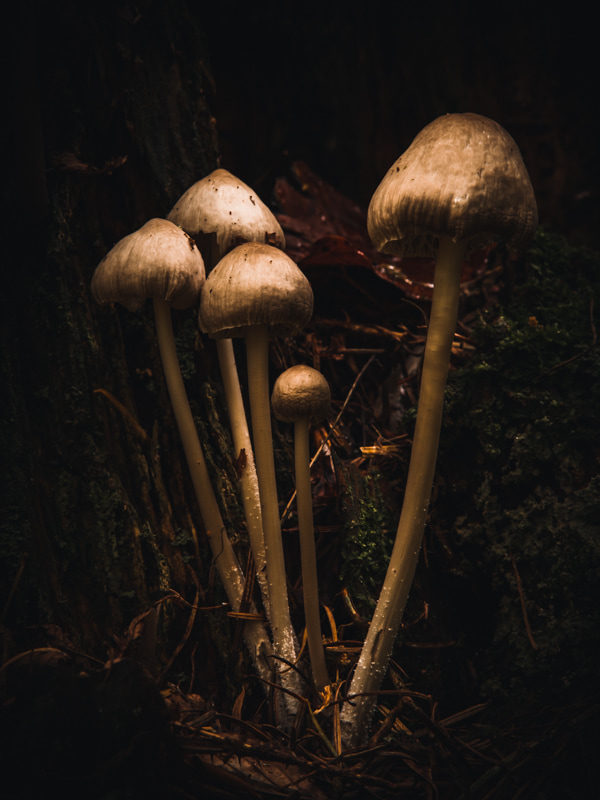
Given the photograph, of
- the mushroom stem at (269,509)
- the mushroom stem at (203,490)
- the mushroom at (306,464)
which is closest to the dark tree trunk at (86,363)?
the mushroom stem at (203,490)

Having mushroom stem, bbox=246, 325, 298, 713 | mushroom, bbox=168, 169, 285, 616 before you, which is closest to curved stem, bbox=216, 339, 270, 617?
mushroom, bbox=168, 169, 285, 616

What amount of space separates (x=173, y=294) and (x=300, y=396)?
581mm

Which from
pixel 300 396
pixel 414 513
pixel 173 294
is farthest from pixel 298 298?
pixel 414 513

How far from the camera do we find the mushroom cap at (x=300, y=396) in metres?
1.86

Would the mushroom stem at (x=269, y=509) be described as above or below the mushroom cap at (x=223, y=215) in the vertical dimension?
below

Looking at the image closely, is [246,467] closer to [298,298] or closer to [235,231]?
[298,298]

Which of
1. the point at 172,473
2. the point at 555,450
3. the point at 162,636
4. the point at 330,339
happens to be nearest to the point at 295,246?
the point at 330,339

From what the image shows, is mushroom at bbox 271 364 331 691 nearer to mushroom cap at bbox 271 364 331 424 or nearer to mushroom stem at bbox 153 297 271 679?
mushroom cap at bbox 271 364 331 424

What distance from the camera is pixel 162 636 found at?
6.22 feet

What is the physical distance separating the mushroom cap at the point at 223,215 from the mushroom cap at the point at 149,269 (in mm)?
162

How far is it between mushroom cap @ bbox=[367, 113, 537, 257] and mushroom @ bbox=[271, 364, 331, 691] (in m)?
0.59

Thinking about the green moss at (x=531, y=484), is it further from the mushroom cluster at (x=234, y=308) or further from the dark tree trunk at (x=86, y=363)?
the dark tree trunk at (x=86, y=363)

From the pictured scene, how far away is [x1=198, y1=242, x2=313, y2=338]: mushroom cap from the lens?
1706mm

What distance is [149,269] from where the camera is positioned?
177cm
